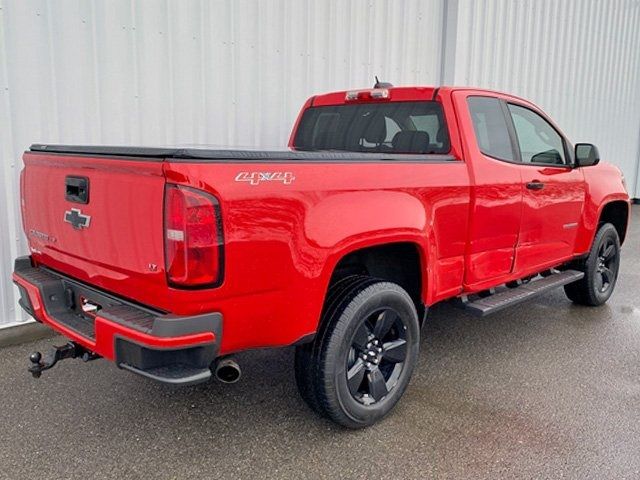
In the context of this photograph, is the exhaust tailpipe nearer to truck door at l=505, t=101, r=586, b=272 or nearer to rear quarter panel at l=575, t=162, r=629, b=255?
truck door at l=505, t=101, r=586, b=272

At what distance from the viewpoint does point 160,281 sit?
2322 millimetres

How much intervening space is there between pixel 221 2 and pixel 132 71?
1120mm

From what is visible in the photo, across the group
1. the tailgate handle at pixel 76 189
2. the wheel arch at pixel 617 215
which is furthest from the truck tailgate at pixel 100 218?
the wheel arch at pixel 617 215

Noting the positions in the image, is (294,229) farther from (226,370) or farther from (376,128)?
(376,128)

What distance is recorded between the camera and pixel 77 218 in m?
2.69

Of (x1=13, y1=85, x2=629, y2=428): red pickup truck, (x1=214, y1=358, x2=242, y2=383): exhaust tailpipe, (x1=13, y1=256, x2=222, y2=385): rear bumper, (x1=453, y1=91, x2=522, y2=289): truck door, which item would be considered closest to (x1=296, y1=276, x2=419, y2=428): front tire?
(x1=13, y1=85, x2=629, y2=428): red pickup truck

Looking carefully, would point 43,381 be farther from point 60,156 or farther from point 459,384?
point 459,384

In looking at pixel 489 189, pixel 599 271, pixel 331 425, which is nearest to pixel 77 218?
pixel 331 425

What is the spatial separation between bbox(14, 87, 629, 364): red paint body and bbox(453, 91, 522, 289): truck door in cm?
1

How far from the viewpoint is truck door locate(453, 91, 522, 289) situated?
355 cm

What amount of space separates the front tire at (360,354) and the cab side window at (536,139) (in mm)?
1756

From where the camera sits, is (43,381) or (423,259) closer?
(423,259)

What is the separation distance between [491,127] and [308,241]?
197 cm

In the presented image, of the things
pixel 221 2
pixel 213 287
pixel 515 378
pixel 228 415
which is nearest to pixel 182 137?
pixel 221 2
